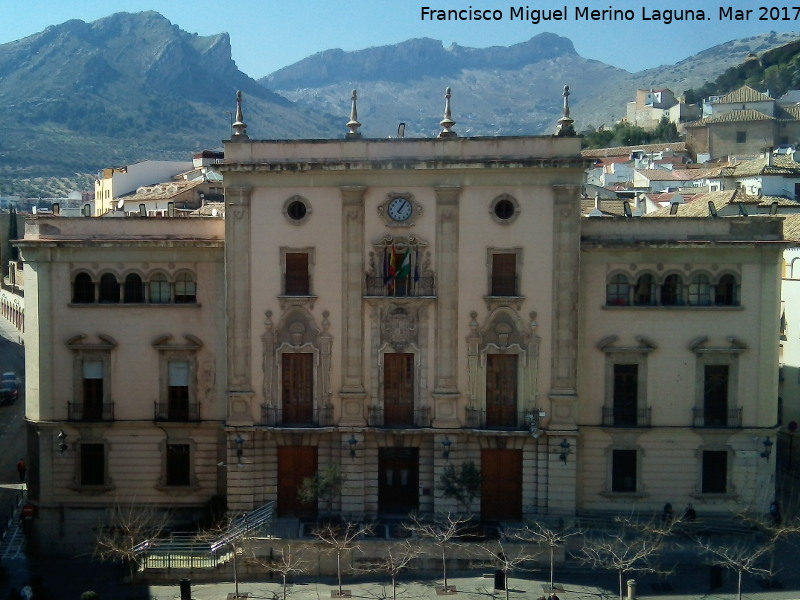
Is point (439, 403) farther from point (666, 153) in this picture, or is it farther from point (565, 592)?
point (666, 153)

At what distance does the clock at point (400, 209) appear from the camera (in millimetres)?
33062

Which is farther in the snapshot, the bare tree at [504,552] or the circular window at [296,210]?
the circular window at [296,210]

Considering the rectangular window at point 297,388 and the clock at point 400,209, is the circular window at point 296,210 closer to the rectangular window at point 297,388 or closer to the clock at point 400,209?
the clock at point 400,209

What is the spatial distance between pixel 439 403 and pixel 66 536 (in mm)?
14033

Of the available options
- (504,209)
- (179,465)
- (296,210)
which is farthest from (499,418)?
(179,465)

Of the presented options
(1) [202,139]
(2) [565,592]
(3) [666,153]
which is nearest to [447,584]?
(2) [565,592]

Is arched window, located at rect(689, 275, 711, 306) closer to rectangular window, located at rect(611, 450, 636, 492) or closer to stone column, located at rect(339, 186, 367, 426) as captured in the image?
rectangular window, located at rect(611, 450, 636, 492)

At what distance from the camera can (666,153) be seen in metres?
108

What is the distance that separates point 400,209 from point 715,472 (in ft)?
46.7

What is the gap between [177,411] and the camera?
34969 millimetres

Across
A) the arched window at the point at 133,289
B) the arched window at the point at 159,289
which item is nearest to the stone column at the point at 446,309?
the arched window at the point at 159,289

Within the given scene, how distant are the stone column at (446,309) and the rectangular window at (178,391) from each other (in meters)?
8.94

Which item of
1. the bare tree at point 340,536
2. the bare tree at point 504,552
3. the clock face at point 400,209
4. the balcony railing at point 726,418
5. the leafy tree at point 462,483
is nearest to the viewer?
the bare tree at point 340,536

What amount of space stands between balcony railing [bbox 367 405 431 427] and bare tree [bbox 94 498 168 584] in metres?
7.85
